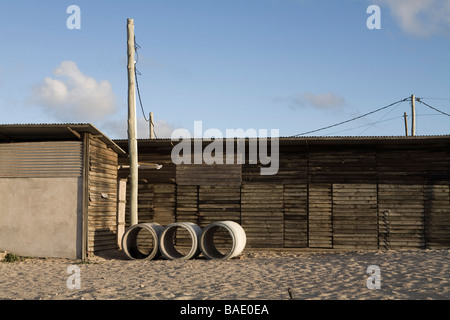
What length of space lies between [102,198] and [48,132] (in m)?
2.75

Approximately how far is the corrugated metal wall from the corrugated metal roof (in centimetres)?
39

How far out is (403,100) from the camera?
3116 centimetres

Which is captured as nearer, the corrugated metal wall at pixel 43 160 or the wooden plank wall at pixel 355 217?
the corrugated metal wall at pixel 43 160

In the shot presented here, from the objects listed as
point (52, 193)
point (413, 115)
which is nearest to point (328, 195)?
point (52, 193)

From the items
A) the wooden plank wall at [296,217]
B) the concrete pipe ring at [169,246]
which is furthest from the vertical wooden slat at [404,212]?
the concrete pipe ring at [169,246]

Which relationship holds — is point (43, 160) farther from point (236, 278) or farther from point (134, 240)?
point (236, 278)

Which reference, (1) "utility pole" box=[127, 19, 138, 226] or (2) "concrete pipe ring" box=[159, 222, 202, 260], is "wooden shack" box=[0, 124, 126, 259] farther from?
(2) "concrete pipe ring" box=[159, 222, 202, 260]

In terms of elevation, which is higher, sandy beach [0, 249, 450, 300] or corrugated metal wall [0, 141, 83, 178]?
corrugated metal wall [0, 141, 83, 178]

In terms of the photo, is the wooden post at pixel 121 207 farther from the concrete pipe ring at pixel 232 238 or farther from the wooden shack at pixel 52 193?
the concrete pipe ring at pixel 232 238

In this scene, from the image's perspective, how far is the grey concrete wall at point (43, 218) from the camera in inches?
650

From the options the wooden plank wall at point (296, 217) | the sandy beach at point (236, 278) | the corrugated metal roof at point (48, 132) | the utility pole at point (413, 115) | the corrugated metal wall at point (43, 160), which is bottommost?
the sandy beach at point (236, 278)

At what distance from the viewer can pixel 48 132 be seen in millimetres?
17109

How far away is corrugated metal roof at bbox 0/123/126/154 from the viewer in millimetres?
16344

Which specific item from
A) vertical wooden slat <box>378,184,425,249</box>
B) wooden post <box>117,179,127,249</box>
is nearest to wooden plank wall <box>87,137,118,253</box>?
wooden post <box>117,179,127,249</box>
